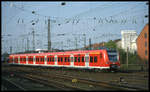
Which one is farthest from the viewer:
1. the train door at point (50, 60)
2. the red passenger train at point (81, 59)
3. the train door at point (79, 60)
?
the train door at point (50, 60)

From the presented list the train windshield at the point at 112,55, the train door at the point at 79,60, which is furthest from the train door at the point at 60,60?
the train windshield at the point at 112,55

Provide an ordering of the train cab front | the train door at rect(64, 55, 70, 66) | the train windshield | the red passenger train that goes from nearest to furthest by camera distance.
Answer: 1. the train cab front
2. the red passenger train
3. the train windshield
4. the train door at rect(64, 55, 70, 66)

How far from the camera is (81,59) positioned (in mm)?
27234

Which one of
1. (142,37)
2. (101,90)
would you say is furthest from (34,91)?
(142,37)

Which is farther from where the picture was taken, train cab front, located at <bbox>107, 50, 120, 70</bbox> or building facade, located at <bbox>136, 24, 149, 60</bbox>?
building facade, located at <bbox>136, 24, 149, 60</bbox>

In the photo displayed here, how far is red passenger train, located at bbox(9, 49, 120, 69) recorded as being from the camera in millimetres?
24156

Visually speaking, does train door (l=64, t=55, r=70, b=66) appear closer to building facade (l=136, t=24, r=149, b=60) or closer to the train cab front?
the train cab front

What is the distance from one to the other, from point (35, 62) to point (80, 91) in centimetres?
2835

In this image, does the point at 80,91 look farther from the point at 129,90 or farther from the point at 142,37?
the point at 142,37

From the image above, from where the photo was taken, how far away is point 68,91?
476 inches

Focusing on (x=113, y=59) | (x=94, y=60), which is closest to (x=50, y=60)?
(x=94, y=60)

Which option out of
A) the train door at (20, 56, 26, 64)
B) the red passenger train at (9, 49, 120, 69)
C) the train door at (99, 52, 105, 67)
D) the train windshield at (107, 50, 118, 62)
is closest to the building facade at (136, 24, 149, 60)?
the train door at (20, 56, 26, 64)

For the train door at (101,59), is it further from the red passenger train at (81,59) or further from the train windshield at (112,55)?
the train windshield at (112,55)

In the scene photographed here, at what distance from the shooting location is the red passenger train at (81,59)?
24.2 metres
